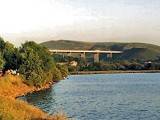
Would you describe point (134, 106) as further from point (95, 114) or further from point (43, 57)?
point (43, 57)

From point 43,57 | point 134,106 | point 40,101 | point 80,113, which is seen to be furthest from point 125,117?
point 43,57

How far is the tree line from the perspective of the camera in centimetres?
12312

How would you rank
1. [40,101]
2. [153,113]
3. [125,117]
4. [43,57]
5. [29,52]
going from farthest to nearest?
[43,57]
[29,52]
[40,101]
[153,113]
[125,117]

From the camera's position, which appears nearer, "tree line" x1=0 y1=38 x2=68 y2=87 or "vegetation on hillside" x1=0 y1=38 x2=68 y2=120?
"vegetation on hillside" x1=0 y1=38 x2=68 y2=120

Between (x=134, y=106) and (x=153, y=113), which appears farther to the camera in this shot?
(x=134, y=106)

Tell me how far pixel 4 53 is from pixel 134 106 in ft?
252

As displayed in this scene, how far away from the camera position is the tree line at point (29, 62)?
123 metres

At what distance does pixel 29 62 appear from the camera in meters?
131

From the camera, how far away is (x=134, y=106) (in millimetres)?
75438

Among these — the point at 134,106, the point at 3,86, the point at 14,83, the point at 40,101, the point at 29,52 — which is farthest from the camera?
the point at 29,52

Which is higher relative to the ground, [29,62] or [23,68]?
[29,62]

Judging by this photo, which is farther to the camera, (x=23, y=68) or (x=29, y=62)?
(x=29, y=62)

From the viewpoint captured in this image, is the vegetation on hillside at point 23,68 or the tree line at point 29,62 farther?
the tree line at point 29,62

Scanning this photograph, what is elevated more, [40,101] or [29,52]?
[29,52]
